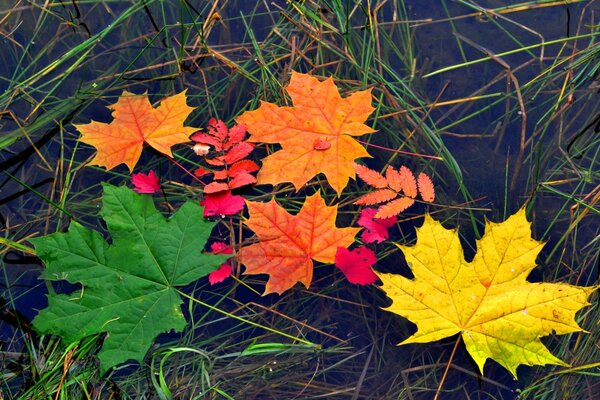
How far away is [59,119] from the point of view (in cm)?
234

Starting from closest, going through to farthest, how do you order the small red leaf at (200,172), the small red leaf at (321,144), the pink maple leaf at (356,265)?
the pink maple leaf at (356,265), the small red leaf at (321,144), the small red leaf at (200,172)

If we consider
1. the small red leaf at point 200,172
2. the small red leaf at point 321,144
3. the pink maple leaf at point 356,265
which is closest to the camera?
the pink maple leaf at point 356,265

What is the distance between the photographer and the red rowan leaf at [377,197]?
2.10 m

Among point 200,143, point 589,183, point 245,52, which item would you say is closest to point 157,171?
point 200,143

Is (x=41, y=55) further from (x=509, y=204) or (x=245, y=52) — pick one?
(x=509, y=204)

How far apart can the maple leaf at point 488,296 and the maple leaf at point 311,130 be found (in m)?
0.38

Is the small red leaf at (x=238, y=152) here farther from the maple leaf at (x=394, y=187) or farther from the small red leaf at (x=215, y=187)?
the maple leaf at (x=394, y=187)

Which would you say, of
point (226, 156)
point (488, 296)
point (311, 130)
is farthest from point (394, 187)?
point (226, 156)

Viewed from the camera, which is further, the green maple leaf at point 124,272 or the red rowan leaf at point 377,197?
the red rowan leaf at point 377,197

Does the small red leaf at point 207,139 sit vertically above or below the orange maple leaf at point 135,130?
below

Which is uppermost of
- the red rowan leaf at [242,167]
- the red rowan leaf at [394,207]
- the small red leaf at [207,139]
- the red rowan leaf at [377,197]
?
the small red leaf at [207,139]

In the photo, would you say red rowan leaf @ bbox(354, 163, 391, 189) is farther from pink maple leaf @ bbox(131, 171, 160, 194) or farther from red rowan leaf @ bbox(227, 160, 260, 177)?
pink maple leaf @ bbox(131, 171, 160, 194)

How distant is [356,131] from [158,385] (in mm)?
1045

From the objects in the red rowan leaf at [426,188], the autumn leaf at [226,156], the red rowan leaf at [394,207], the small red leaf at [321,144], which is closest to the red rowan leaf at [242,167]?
the autumn leaf at [226,156]
